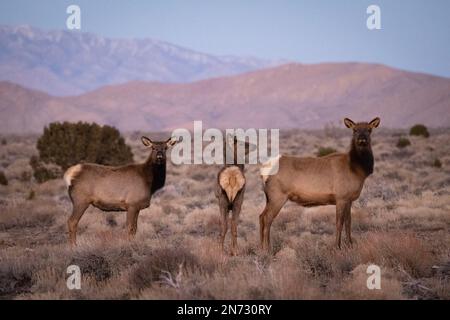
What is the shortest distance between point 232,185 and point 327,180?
1.81m

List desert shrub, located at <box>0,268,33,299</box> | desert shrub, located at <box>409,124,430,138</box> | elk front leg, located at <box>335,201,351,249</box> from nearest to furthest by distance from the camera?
desert shrub, located at <box>0,268,33,299</box>
elk front leg, located at <box>335,201,351,249</box>
desert shrub, located at <box>409,124,430,138</box>

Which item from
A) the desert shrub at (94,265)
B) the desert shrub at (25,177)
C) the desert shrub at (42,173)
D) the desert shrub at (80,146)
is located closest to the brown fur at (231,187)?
the desert shrub at (94,265)

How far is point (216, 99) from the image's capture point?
15350 cm

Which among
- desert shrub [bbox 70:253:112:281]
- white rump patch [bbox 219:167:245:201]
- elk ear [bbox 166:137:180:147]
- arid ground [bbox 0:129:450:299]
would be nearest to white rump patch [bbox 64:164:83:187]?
arid ground [bbox 0:129:450:299]

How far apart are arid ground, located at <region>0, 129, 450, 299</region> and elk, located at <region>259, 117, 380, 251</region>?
2.24 feet

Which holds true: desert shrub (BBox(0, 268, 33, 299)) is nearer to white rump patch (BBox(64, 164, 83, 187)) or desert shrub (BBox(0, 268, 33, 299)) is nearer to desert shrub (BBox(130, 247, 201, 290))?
desert shrub (BBox(130, 247, 201, 290))

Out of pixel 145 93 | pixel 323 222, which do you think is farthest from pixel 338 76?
pixel 323 222

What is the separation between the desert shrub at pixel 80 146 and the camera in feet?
80.3

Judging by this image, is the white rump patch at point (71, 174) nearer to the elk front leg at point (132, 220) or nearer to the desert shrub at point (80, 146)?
the elk front leg at point (132, 220)

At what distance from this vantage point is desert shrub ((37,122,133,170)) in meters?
24.5

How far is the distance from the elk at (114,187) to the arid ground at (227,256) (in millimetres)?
628

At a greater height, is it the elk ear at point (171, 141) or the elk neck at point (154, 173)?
the elk ear at point (171, 141)

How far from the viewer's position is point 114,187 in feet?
36.5
